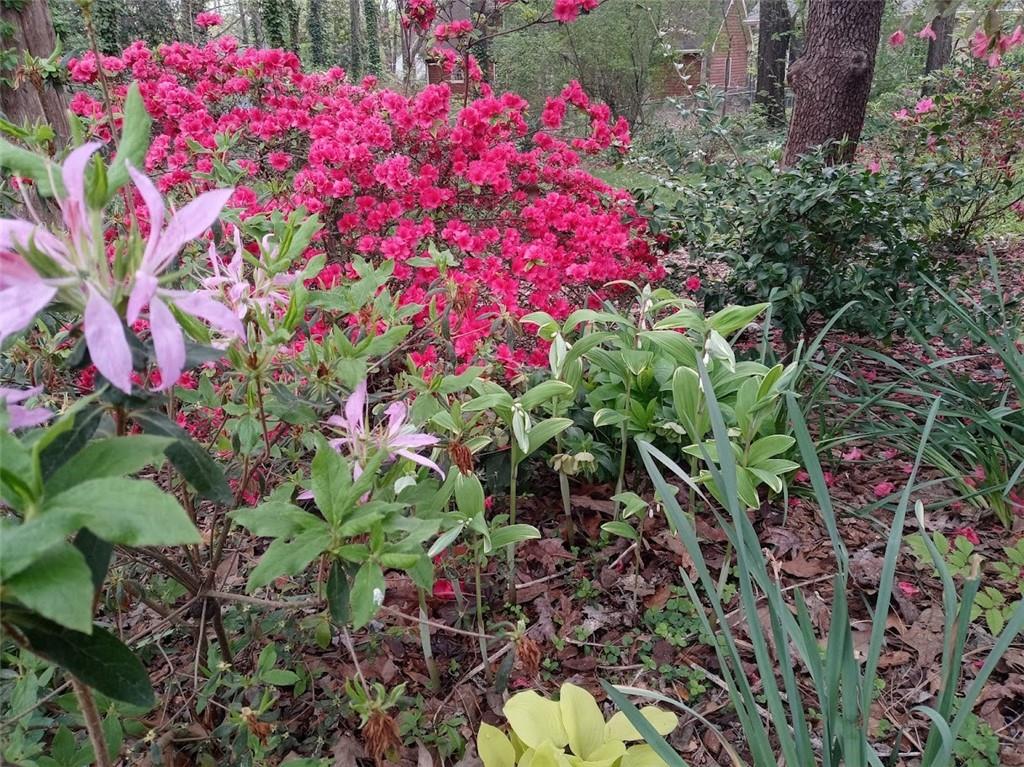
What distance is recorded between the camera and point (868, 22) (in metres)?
3.55

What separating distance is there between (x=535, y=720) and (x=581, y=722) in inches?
3.0

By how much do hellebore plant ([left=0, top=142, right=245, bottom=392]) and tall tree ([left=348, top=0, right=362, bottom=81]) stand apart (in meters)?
19.8

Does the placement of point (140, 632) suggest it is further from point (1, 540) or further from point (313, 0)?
point (313, 0)

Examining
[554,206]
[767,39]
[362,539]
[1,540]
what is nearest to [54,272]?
[1,540]

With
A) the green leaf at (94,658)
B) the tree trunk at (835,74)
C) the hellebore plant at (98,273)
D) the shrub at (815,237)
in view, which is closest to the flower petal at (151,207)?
the hellebore plant at (98,273)

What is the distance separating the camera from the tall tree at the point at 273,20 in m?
14.7

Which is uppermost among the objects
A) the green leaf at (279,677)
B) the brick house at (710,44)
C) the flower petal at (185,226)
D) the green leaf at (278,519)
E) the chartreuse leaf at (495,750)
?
the brick house at (710,44)

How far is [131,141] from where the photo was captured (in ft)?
1.89

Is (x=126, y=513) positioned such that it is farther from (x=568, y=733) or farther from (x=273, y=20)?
(x=273, y=20)

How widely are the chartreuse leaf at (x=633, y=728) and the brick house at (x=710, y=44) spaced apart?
25.9ft

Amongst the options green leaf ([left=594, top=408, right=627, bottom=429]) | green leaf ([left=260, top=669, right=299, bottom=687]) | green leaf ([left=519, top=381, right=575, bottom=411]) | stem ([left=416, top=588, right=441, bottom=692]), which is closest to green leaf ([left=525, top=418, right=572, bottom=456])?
green leaf ([left=519, top=381, right=575, bottom=411])

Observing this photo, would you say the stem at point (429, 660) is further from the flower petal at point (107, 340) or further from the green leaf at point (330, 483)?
the flower petal at point (107, 340)

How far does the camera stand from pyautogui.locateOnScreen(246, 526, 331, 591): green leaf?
763 mm

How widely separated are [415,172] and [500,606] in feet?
5.84
